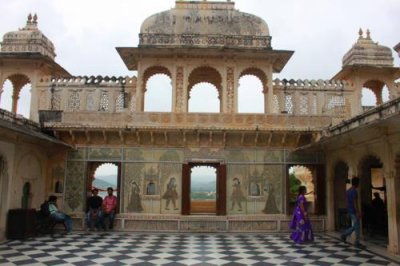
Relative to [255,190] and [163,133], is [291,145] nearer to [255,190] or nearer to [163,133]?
[255,190]

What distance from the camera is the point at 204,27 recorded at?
50.2 feet

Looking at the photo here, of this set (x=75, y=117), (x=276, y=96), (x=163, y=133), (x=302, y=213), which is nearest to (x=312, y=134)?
(x=276, y=96)

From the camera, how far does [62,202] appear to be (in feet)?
45.2

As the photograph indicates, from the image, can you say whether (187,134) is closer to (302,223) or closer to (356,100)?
(302,223)

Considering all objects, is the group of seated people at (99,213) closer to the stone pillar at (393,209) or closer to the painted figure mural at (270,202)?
the painted figure mural at (270,202)

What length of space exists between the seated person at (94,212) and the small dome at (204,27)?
6166 mm

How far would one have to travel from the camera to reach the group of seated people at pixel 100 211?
43.2 ft

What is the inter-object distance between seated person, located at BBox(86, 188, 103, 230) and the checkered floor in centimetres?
76

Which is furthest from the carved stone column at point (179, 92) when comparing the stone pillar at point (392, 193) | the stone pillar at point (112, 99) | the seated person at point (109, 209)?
the stone pillar at point (392, 193)

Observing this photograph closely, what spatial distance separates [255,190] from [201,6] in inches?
315

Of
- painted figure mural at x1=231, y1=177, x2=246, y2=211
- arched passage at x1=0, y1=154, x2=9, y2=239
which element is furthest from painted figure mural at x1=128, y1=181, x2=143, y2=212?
arched passage at x1=0, y1=154, x2=9, y2=239

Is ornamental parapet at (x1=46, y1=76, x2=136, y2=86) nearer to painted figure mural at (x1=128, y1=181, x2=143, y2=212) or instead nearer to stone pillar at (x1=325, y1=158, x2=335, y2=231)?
painted figure mural at (x1=128, y1=181, x2=143, y2=212)

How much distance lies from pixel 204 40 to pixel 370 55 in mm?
7191

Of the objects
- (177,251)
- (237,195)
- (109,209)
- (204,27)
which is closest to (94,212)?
(109,209)
